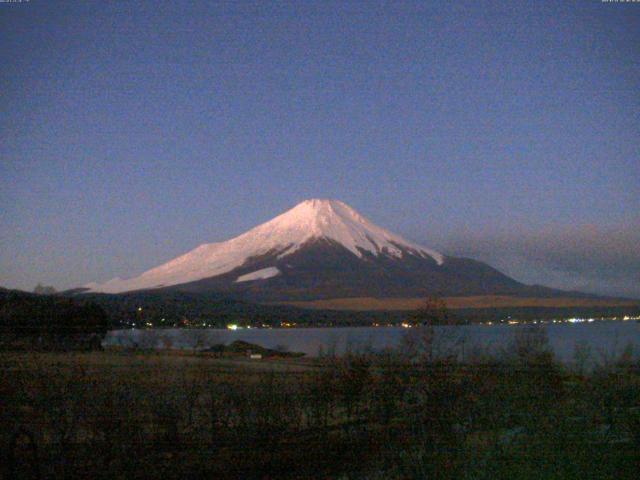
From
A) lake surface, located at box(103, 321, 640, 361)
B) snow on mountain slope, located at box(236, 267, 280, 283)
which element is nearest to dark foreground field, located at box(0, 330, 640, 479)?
lake surface, located at box(103, 321, 640, 361)

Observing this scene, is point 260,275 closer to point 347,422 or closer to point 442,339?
point 442,339

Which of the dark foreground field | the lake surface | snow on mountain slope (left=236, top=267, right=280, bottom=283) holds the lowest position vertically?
the dark foreground field

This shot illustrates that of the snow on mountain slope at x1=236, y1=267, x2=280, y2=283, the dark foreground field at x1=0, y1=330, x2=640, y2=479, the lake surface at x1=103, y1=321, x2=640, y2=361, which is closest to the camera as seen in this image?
the dark foreground field at x1=0, y1=330, x2=640, y2=479

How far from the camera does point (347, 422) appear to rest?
14.1 meters

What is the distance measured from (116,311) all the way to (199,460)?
3239 centimetres

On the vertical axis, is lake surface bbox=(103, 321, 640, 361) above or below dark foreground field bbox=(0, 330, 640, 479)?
above

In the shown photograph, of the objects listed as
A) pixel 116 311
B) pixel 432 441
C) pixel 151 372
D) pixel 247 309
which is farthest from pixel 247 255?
pixel 432 441

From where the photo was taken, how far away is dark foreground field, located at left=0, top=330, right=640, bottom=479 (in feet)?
29.0

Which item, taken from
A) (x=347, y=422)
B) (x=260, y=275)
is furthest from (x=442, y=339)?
(x=260, y=275)

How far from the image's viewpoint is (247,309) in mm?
55281

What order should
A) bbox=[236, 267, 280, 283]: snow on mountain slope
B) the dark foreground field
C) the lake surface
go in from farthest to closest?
bbox=[236, 267, 280, 283]: snow on mountain slope
the lake surface
the dark foreground field

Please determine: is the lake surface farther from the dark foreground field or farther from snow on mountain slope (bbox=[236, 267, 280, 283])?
snow on mountain slope (bbox=[236, 267, 280, 283])

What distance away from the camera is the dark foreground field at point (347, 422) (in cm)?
883

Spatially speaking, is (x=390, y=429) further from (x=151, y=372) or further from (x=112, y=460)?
(x=151, y=372)
